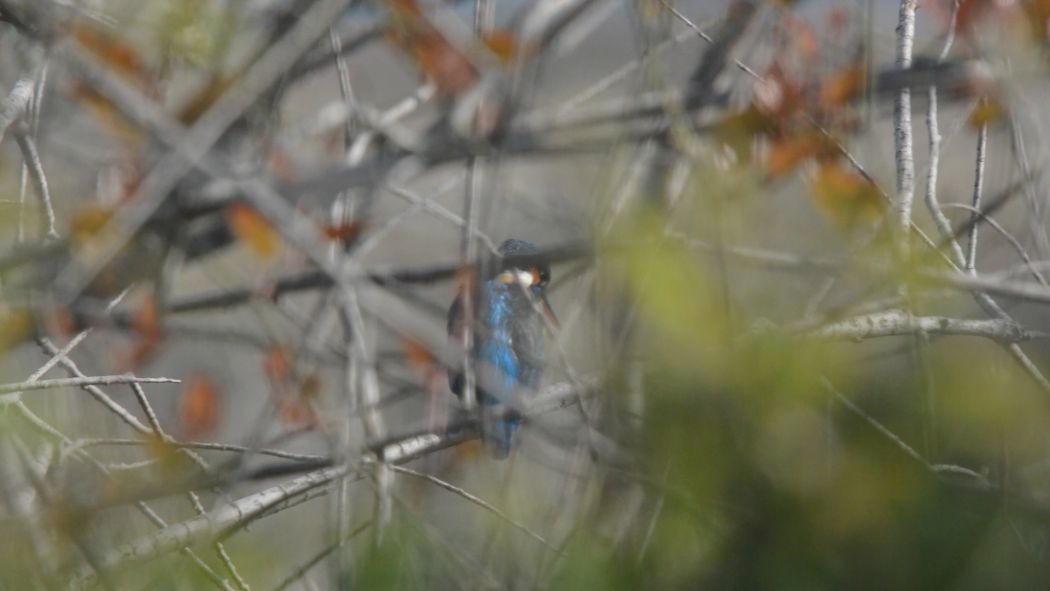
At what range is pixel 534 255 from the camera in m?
2.04

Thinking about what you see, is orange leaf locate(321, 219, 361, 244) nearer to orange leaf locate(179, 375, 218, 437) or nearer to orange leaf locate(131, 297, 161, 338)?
orange leaf locate(131, 297, 161, 338)

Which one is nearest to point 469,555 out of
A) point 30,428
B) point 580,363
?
point 580,363

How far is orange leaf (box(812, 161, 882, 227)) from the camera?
7.52 feet

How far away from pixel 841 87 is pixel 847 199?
0.22m

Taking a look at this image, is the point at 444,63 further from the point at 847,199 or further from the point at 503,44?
the point at 847,199

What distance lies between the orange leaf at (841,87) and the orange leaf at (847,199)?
16 centimetres

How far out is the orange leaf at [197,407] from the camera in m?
3.46

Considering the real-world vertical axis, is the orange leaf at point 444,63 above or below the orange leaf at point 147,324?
above

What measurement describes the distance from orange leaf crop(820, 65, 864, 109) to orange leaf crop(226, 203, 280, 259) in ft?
3.58

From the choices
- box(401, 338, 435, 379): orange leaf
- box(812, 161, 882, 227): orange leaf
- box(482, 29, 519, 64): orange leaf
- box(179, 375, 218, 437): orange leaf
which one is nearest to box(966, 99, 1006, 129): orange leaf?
box(812, 161, 882, 227): orange leaf

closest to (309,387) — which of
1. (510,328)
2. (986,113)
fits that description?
(986,113)

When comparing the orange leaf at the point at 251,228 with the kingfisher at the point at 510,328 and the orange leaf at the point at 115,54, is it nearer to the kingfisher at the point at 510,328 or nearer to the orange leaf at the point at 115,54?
the orange leaf at the point at 115,54

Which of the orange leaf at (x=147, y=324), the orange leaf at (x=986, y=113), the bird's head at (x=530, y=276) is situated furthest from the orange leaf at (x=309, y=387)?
the orange leaf at (x=986, y=113)

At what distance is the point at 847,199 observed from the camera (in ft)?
7.70
